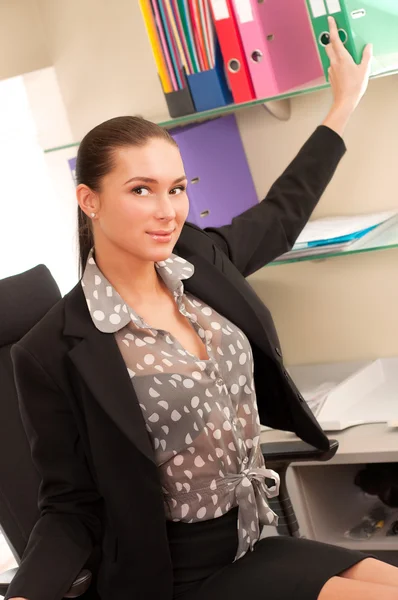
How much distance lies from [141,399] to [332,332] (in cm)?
111

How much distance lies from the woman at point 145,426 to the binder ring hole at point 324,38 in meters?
0.57

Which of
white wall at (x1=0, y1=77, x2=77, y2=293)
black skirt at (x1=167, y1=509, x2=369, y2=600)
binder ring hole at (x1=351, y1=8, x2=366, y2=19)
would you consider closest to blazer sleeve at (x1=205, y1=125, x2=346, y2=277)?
binder ring hole at (x1=351, y1=8, x2=366, y2=19)

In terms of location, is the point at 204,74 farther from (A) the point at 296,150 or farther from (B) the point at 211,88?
(A) the point at 296,150

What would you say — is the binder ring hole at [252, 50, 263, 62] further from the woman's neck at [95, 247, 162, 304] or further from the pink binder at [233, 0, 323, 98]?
the woman's neck at [95, 247, 162, 304]

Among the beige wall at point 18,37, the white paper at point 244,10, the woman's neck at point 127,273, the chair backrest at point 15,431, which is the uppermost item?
the beige wall at point 18,37

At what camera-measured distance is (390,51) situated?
2080 mm

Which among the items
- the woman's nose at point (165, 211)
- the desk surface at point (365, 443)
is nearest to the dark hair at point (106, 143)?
the woman's nose at point (165, 211)

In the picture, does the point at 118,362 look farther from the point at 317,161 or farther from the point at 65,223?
the point at 65,223

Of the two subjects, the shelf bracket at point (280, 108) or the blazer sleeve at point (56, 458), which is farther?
the shelf bracket at point (280, 108)

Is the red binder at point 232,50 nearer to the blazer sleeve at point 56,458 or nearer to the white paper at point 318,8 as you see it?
the white paper at point 318,8

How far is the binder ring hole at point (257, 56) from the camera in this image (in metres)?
2.10

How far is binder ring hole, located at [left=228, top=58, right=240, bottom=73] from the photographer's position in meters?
2.12

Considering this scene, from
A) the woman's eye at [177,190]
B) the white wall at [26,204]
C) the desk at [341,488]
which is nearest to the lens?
the woman's eye at [177,190]

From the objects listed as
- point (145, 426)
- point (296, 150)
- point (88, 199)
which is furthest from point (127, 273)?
point (296, 150)
